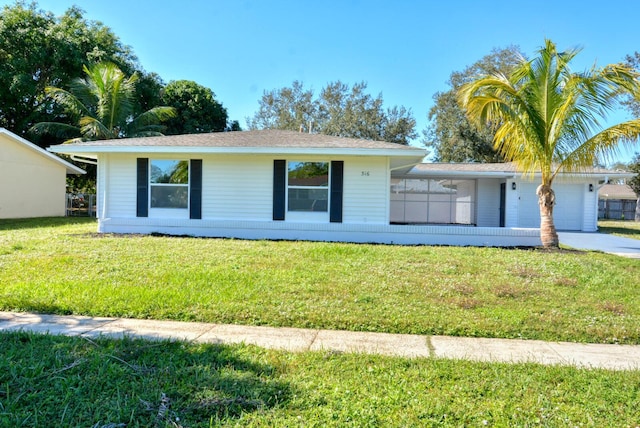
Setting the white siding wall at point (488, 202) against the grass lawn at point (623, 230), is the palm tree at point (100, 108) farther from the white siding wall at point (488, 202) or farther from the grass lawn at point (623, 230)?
the grass lawn at point (623, 230)

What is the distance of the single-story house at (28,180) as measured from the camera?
1744 centimetres

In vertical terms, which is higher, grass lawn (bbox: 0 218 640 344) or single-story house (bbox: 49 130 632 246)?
single-story house (bbox: 49 130 632 246)

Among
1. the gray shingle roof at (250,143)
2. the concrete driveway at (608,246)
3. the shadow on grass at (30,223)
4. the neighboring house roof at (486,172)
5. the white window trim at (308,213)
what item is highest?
the gray shingle roof at (250,143)

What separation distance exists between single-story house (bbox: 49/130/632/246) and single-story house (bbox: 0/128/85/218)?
789cm

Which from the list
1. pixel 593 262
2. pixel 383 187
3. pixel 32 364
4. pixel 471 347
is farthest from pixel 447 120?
pixel 32 364

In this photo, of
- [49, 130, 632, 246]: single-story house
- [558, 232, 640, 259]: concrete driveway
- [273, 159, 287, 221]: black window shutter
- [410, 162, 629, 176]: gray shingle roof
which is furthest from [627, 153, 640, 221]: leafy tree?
[273, 159, 287, 221]: black window shutter

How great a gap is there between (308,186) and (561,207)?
11.7 m

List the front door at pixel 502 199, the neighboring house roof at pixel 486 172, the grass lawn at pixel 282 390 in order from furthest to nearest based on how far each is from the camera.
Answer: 1. the front door at pixel 502 199
2. the neighboring house roof at pixel 486 172
3. the grass lawn at pixel 282 390

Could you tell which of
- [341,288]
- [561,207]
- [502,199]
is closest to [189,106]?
[502,199]

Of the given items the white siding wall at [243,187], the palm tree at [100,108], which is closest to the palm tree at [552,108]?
the white siding wall at [243,187]

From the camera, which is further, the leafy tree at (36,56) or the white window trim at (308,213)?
the leafy tree at (36,56)

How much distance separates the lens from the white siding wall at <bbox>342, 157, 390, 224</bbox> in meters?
11.8

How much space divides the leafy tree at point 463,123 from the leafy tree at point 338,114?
10.4 feet

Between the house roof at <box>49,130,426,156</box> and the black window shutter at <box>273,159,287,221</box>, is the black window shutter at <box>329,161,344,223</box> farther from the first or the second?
the black window shutter at <box>273,159,287,221</box>
